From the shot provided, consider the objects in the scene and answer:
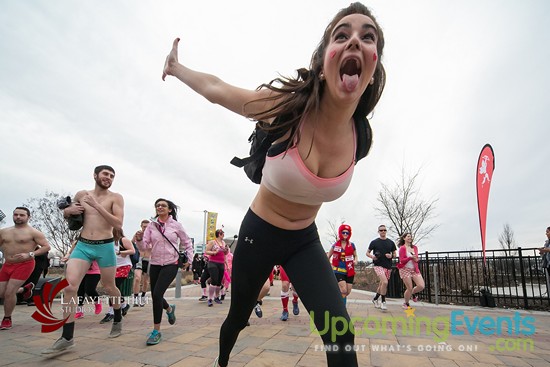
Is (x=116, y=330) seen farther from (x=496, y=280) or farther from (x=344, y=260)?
(x=496, y=280)

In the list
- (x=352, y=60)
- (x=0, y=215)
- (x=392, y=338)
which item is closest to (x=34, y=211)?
(x=0, y=215)

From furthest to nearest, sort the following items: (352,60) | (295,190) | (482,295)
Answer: (482,295), (295,190), (352,60)

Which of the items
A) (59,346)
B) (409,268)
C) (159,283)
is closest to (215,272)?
(159,283)

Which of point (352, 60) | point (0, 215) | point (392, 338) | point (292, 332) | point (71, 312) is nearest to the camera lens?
point (352, 60)

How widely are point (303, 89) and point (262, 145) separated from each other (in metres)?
0.37

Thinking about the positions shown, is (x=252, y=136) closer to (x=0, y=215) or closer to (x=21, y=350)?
(x=21, y=350)

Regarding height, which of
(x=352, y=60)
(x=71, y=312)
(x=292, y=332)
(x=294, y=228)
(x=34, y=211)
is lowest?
(x=292, y=332)

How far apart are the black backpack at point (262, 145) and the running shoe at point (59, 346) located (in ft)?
10.9

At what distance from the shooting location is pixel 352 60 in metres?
1.49

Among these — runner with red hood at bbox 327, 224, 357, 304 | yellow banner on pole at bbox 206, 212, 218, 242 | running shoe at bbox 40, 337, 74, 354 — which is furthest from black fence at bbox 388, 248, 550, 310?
yellow banner on pole at bbox 206, 212, 218, 242

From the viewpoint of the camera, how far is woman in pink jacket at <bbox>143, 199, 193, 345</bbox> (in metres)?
4.16

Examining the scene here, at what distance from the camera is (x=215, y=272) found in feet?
26.9

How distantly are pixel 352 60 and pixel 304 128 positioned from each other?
1.35 feet

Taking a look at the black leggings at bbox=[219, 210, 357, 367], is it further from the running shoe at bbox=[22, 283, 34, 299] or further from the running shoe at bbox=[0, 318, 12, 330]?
the running shoe at bbox=[22, 283, 34, 299]
